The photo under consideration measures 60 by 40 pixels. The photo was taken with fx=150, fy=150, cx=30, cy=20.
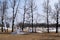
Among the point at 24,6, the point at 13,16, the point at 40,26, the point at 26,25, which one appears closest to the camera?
the point at 13,16

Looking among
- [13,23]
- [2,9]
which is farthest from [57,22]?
[2,9]

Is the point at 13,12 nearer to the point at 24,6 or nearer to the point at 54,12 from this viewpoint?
the point at 24,6

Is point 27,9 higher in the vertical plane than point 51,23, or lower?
higher

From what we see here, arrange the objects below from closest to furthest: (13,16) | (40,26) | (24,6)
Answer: (13,16), (24,6), (40,26)

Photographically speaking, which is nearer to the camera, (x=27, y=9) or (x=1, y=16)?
(x=27, y=9)

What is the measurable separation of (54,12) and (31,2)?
6278 mm

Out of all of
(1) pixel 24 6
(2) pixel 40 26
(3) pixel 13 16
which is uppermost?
(1) pixel 24 6

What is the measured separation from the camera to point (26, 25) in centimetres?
4069

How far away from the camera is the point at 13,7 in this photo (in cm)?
3441

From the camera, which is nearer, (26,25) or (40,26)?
(26,25)

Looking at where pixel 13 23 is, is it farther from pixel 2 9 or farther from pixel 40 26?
pixel 40 26

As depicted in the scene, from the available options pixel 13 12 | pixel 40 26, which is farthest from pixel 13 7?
pixel 40 26

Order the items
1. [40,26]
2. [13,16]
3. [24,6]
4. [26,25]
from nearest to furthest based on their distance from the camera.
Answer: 1. [13,16]
2. [24,6]
3. [26,25]
4. [40,26]

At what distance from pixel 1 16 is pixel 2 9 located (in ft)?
6.05
